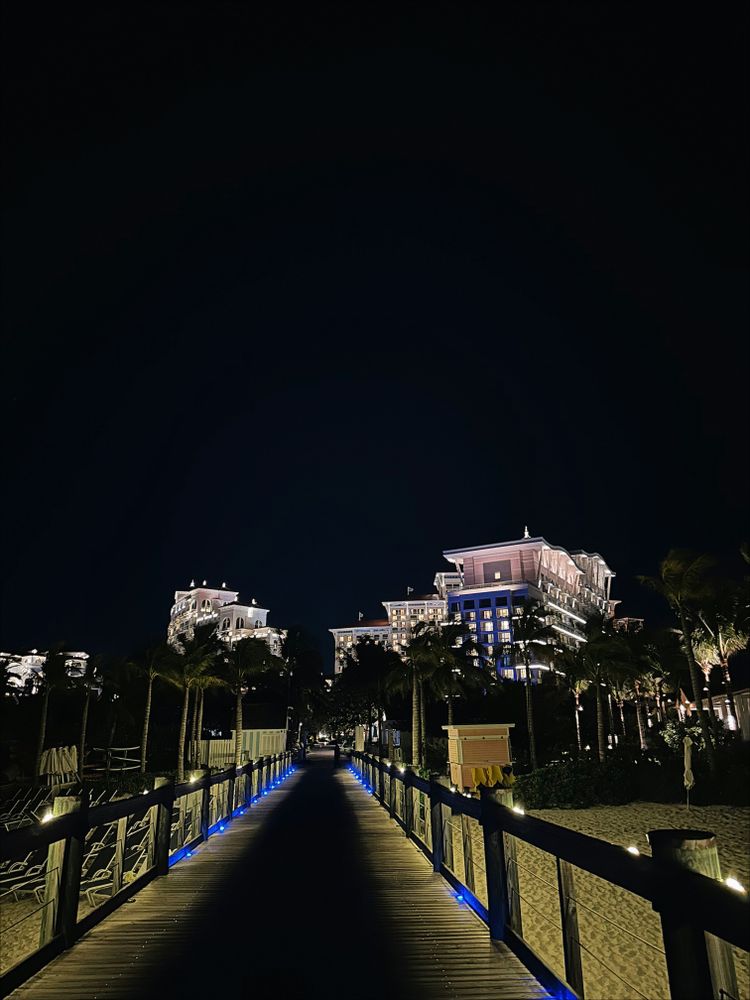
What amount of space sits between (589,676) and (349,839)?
30854 millimetres

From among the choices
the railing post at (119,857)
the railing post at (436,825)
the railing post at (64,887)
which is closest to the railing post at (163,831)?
the railing post at (119,857)

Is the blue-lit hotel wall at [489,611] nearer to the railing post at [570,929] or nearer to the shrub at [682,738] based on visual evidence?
the shrub at [682,738]

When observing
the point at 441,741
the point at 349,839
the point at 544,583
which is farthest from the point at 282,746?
the point at 544,583

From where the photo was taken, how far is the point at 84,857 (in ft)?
22.8

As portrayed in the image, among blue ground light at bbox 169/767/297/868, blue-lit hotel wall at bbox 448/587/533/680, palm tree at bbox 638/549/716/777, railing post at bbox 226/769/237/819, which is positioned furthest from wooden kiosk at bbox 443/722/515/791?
blue-lit hotel wall at bbox 448/587/533/680

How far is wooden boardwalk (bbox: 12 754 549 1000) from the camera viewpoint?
4012 millimetres

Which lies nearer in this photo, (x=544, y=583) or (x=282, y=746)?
(x=282, y=746)

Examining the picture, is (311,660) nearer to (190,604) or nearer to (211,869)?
(211,869)

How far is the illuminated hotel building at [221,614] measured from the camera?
141000 millimetres

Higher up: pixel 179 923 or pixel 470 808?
pixel 470 808

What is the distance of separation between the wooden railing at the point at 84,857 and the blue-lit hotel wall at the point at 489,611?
9086cm

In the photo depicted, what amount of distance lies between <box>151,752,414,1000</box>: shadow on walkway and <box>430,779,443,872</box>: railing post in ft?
2.80

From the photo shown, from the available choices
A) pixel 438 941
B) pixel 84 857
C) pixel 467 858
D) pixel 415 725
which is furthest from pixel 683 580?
pixel 84 857

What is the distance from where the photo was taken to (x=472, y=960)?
446cm
